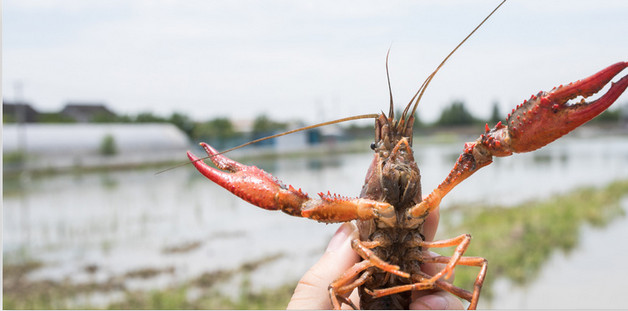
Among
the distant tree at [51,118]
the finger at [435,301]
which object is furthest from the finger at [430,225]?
the distant tree at [51,118]

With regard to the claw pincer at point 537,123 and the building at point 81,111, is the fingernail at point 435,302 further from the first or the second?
the building at point 81,111

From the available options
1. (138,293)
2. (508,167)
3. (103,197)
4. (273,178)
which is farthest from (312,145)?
(273,178)

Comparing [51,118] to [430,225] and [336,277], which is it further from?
[430,225]

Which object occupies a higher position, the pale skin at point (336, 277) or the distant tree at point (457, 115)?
the pale skin at point (336, 277)

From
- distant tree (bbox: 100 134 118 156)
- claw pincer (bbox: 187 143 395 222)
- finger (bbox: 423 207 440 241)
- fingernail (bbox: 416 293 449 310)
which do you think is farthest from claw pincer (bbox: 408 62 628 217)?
distant tree (bbox: 100 134 118 156)

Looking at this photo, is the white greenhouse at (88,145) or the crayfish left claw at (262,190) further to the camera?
the white greenhouse at (88,145)

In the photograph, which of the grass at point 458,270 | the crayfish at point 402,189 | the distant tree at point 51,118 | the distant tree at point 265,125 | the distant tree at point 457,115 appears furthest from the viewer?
the distant tree at point 265,125
